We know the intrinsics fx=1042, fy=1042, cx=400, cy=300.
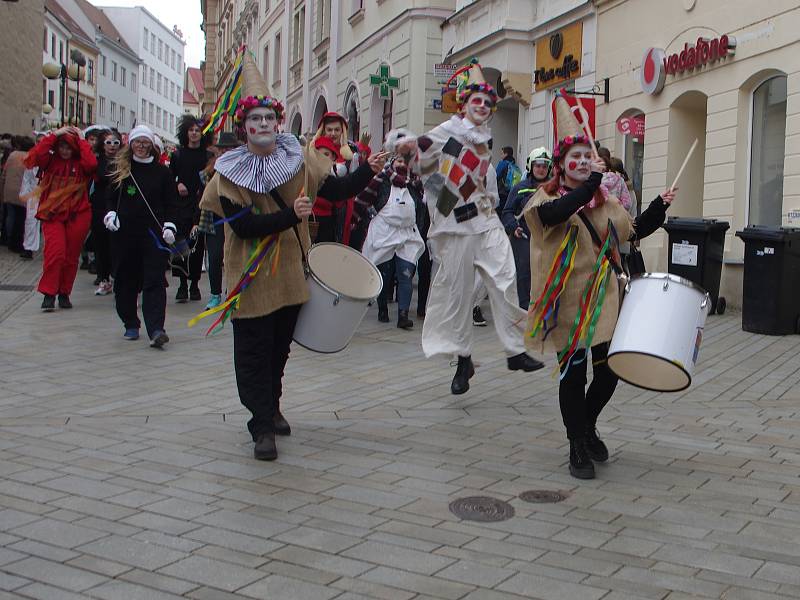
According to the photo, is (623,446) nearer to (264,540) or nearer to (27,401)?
(264,540)

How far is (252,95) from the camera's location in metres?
5.24

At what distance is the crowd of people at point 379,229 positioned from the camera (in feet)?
16.3

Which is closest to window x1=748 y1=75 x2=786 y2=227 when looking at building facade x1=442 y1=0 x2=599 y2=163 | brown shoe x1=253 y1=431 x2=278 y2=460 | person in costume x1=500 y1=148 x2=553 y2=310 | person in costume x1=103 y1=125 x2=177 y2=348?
person in costume x1=500 y1=148 x2=553 y2=310

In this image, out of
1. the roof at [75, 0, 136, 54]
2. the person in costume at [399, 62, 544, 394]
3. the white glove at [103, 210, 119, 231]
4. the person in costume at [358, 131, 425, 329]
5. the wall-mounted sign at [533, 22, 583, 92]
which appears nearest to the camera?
the person in costume at [399, 62, 544, 394]

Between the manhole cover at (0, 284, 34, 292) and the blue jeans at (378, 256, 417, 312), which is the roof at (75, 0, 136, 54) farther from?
the blue jeans at (378, 256, 417, 312)

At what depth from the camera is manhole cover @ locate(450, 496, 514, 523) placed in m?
4.31

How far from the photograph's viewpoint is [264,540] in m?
3.94

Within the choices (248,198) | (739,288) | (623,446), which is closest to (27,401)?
(248,198)

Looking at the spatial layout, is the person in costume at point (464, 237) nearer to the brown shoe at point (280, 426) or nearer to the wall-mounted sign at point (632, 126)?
the brown shoe at point (280, 426)

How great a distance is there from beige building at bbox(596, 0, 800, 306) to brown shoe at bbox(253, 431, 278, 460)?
7.95 metres

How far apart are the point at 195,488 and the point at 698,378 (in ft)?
14.7

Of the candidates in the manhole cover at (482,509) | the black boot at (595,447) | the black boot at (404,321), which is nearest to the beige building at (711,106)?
the black boot at (404,321)

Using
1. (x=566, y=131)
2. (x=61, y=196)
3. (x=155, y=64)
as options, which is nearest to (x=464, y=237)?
(x=566, y=131)

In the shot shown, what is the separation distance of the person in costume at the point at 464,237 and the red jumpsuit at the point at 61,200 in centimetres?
516
